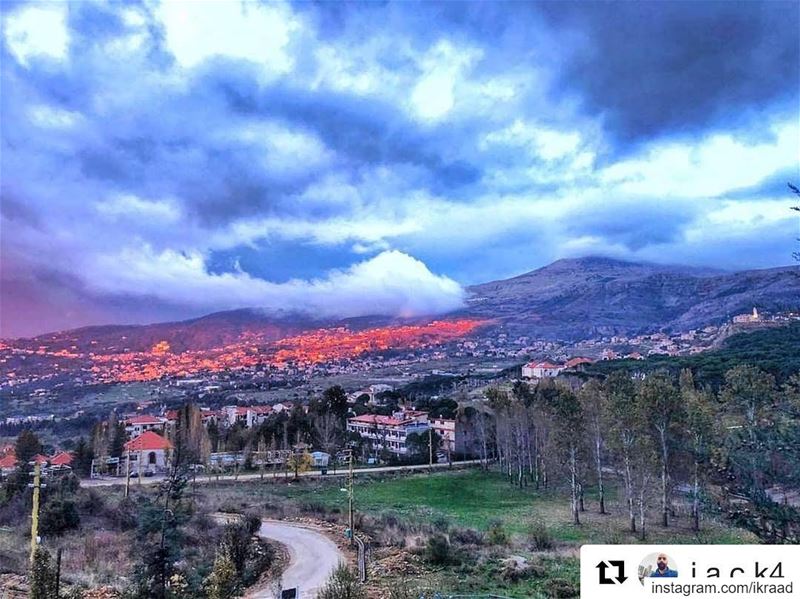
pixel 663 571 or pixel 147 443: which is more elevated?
pixel 663 571

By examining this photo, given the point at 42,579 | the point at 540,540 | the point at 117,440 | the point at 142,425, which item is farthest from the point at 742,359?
the point at 142,425

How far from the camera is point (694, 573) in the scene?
446 centimetres

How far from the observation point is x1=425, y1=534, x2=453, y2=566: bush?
8.09 meters

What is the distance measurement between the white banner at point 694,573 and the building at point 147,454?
18.5 m

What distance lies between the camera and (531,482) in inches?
754

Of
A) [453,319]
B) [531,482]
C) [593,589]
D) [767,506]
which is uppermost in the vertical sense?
[453,319]

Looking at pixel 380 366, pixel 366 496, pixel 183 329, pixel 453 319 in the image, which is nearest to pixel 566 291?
pixel 453 319

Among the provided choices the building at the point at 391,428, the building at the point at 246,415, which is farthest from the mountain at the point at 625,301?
the building at the point at 246,415

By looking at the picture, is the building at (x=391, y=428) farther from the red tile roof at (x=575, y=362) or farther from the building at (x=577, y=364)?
the red tile roof at (x=575, y=362)

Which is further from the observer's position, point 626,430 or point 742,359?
point 742,359

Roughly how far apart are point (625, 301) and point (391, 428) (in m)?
38.7

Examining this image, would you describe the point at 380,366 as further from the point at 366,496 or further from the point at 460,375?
the point at 366,496

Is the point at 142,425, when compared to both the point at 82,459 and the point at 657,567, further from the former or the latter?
the point at 657,567

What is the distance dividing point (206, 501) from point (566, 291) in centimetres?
5274
